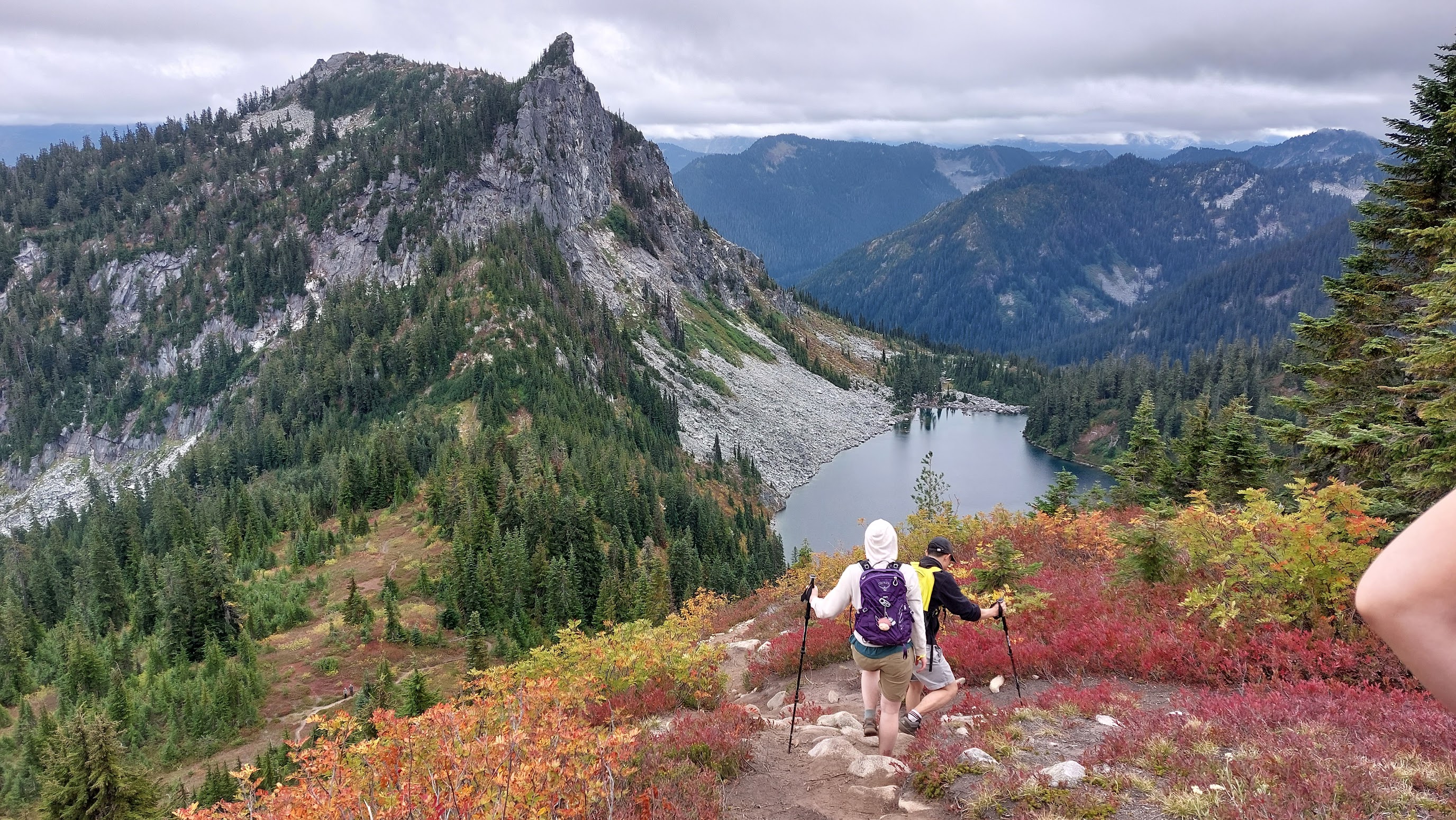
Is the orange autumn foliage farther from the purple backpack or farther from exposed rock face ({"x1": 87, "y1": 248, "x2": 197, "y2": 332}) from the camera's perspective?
exposed rock face ({"x1": 87, "y1": 248, "x2": 197, "y2": 332})

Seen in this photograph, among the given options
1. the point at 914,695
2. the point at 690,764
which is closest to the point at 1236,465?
the point at 914,695

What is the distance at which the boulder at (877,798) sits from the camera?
28.8ft

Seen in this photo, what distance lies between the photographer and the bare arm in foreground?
1943 mm

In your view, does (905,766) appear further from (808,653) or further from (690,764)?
(808,653)

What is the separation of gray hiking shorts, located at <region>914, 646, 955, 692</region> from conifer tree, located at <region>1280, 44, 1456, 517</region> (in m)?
11.0

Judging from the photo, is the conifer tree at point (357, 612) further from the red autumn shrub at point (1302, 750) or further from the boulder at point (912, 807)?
the red autumn shrub at point (1302, 750)

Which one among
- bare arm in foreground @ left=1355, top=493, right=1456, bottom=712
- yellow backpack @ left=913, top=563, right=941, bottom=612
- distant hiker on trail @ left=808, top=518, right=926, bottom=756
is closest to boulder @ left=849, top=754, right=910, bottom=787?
distant hiker on trail @ left=808, top=518, right=926, bottom=756

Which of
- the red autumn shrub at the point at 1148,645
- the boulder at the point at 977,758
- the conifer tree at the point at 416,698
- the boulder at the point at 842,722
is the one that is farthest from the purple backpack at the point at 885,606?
the conifer tree at the point at 416,698

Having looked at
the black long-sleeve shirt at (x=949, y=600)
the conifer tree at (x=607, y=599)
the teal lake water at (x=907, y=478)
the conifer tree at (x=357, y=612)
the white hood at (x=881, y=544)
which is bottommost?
the teal lake water at (x=907, y=478)

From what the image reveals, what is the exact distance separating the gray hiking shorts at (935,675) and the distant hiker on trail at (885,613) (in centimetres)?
104

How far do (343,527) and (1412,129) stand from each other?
6999 centimetres

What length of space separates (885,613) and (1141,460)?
43.8 meters

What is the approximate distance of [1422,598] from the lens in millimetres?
2025

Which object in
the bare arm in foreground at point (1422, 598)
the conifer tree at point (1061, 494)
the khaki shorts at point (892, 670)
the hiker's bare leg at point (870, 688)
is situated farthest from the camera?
the conifer tree at point (1061, 494)
